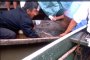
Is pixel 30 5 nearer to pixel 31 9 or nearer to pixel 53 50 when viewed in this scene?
pixel 31 9

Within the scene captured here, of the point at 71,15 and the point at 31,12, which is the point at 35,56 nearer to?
the point at 31,12

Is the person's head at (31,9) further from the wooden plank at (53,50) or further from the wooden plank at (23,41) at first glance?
the wooden plank at (53,50)

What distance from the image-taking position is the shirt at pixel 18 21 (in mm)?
3152

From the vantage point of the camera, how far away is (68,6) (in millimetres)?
→ 3598

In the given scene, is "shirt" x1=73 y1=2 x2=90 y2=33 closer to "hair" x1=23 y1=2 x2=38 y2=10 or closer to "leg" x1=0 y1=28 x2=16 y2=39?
"hair" x1=23 y1=2 x2=38 y2=10

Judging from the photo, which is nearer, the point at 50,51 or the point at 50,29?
the point at 50,51

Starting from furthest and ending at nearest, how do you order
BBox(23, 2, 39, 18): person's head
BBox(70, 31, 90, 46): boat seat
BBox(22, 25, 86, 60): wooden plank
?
BBox(23, 2, 39, 18): person's head
BBox(70, 31, 90, 46): boat seat
BBox(22, 25, 86, 60): wooden plank

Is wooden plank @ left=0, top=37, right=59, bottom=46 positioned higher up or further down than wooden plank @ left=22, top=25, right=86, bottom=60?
further down

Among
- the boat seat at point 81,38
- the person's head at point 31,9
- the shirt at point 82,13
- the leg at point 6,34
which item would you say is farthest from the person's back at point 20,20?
the boat seat at point 81,38

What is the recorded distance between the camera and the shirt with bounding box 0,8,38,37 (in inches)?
124

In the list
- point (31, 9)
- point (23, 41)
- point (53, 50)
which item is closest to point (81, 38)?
point (53, 50)

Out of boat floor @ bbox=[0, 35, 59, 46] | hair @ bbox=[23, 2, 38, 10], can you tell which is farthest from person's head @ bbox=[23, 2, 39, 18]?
boat floor @ bbox=[0, 35, 59, 46]

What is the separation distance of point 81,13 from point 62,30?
351mm

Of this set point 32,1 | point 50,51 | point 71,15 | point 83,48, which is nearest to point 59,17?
point 71,15
